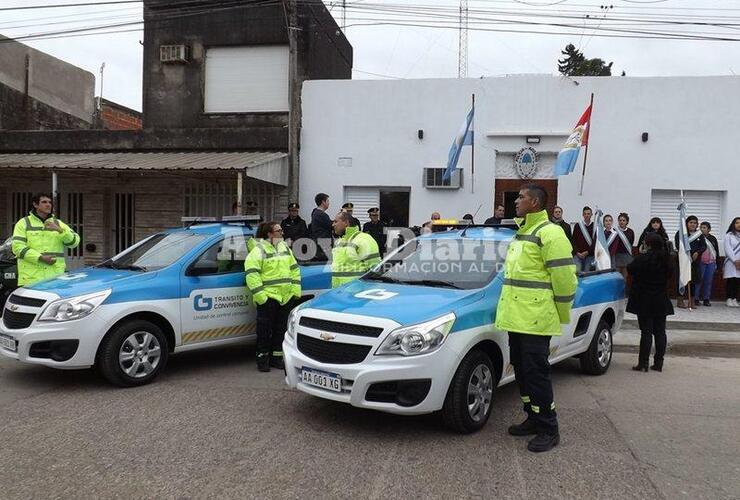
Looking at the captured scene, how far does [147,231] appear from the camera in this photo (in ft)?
44.6

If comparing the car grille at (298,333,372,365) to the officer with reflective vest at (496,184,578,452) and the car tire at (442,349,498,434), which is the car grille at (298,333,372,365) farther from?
the officer with reflective vest at (496,184,578,452)

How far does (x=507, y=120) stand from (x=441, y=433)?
29.4 ft

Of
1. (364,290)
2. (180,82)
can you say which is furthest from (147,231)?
(364,290)

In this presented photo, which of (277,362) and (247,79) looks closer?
(277,362)

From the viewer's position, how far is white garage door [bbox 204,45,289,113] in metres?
13.1

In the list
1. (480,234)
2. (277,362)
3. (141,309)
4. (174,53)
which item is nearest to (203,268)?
(141,309)

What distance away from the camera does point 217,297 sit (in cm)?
636

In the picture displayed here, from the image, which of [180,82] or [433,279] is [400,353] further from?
[180,82]

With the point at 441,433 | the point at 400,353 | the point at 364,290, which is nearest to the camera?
the point at 400,353

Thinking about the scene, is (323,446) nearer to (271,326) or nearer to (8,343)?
(271,326)

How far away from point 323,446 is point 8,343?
347 cm

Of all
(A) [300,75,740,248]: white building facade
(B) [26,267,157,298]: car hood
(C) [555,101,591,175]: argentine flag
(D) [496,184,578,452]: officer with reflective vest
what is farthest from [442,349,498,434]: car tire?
(A) [300,75,740,248]: white building facade

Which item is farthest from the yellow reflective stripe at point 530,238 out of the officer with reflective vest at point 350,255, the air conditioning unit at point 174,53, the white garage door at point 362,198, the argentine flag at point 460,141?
Answer: the air conditioning unit at point 174,53

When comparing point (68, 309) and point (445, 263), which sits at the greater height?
point (445, 263)
